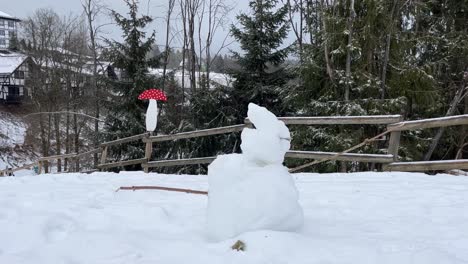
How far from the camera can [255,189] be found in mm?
2551

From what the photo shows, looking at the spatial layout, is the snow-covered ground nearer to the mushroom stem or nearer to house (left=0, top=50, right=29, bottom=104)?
the mushroom stem

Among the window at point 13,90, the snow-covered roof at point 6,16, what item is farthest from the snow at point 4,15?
the window at point 13,90

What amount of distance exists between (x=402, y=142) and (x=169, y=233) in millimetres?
9379

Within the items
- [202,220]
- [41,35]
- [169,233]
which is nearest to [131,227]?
[169,233]

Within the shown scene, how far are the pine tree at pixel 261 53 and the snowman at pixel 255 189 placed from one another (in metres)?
10.7

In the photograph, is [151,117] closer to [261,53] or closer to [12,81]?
[261,53]

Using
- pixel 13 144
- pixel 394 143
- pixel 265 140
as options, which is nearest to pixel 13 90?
pixel 13 144

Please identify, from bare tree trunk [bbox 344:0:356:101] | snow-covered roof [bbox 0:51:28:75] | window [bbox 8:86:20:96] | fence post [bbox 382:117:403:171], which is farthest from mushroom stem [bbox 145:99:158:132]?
window [bbox 8:86:20:96]

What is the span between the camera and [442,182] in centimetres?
508

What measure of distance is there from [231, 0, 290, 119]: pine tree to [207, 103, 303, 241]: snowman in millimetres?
10744

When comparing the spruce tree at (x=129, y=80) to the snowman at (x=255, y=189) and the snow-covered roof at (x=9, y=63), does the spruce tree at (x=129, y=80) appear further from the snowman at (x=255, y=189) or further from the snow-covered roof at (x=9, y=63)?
the snow-covered roof at (x=9, y=63)

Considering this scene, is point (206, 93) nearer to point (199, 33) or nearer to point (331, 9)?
point (331, 9)

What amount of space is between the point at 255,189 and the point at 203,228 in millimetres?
691

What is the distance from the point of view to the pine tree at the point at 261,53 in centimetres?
1354
